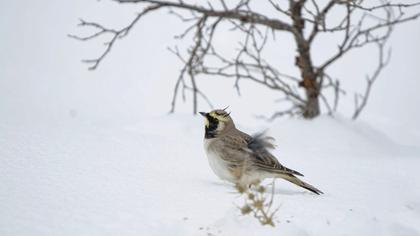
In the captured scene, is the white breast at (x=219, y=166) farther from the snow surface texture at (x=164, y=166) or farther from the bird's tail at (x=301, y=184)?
the bird's tail at (x=301, y=184)

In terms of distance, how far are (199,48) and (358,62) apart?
626 centimetres

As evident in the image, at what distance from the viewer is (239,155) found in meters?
4.82

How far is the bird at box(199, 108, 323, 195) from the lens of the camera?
15.3 ft

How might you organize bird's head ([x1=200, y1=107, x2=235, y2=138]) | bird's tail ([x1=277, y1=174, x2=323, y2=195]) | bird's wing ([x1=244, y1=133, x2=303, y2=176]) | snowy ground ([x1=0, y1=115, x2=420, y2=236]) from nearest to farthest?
1. snowy ground ([x1=0, y1=115, x2=420, y2=236])
2. bird's tail ([x1=277, y1=174, x2=323, y2=195])
3. bird's wing ([x1=244, y1=133, x2=303, y2=176])
4. bird's head ([x1=200, y1=107, x2=235, y2=138])

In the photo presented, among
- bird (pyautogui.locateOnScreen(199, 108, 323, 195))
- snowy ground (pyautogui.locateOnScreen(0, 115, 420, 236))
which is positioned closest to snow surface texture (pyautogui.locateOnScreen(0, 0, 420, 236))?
snowy ground (pyautogui.locateOnScreen(0, 115, 420, 236))

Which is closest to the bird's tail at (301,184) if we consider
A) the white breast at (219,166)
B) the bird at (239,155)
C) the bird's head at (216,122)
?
the bird at (239,155)

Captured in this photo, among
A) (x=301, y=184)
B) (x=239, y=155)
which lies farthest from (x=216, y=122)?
(x=301, y=184)

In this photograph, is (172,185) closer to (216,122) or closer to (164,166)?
(164,166)

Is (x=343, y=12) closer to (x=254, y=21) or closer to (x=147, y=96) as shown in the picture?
(x=147, y=96)

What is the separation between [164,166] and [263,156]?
91 cm

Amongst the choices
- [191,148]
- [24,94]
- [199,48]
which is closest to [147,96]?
[24,94]

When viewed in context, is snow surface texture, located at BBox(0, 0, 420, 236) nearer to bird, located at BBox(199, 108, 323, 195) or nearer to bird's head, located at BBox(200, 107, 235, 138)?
bird, located at BBox(199, 108, 323, 195)

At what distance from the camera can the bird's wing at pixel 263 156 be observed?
4.66m

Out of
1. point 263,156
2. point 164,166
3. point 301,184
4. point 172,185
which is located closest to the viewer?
point 172,185
